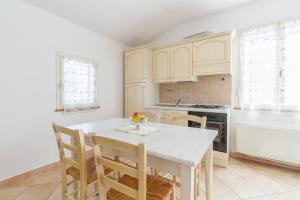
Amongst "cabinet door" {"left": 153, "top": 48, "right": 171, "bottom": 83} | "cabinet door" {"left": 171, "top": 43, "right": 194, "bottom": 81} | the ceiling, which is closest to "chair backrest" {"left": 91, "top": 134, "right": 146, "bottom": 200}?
the ceiling

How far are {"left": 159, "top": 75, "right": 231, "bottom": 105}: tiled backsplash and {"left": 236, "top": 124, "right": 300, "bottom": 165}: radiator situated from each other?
0.60m

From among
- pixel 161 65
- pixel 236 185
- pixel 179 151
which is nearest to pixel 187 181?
pixel 179 151

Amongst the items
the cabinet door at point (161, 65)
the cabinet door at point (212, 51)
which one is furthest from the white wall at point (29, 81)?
the cabinet door at point (212, 51)

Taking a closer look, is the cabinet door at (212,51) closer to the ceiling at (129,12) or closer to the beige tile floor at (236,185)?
the ceiling at (129,12)

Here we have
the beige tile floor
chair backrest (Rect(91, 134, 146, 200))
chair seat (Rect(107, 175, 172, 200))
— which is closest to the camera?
chair backrest (Rect(91, 134, 146, 200))

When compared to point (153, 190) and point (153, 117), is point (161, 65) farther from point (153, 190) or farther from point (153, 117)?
point (153, 190)

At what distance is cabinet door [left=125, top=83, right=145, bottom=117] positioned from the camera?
326 cm

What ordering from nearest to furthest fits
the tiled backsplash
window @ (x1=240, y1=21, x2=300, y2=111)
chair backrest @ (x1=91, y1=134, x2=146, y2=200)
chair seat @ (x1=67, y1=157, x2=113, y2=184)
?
chair backrest @ (x1=91, y1=134, x2=146, y2=200)
chair seat @ (x1=67, y1=157, x2=113, y2=184)
window @ (x1=240, y1=21, x2=300, y2=111)
the tiled backsplash

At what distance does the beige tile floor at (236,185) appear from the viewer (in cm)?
174

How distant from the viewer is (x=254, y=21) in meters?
2.61

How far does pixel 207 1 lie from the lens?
259 cm

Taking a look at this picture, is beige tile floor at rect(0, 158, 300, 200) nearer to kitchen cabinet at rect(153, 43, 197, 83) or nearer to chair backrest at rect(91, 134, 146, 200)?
chair backrest at rect(91, 134, 146, 200)

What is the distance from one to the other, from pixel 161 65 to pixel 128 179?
245 cm

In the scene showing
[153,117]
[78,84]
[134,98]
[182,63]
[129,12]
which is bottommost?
[153,117]
